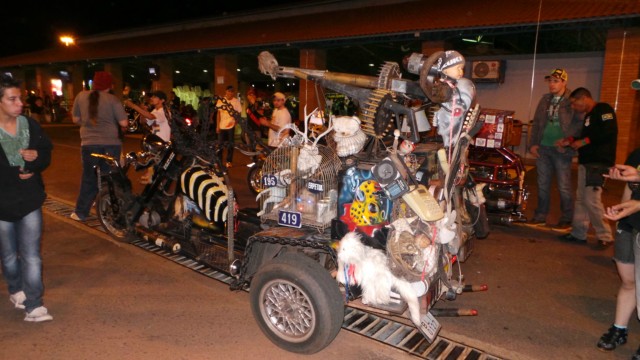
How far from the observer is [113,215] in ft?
19.7

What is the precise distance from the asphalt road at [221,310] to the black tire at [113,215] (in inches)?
6.5

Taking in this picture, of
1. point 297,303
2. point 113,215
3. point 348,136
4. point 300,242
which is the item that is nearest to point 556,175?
point 348,136

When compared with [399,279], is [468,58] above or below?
above

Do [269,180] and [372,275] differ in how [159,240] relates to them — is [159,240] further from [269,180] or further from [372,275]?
[372,275]

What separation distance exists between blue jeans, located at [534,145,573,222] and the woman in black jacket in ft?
21.3

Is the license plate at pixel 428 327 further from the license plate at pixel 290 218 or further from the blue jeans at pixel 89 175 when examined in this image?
the blue jeans at pixel 89 175

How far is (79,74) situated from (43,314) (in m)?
32.0

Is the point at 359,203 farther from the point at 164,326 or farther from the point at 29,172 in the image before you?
the point at 29,172

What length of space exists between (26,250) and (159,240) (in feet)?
4.91

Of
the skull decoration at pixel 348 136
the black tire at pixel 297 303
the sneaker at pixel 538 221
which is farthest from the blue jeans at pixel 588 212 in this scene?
the black tire at pixel 297 303

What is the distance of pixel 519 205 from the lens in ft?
22.6

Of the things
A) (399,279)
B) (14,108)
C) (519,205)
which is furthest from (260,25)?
(399,279)

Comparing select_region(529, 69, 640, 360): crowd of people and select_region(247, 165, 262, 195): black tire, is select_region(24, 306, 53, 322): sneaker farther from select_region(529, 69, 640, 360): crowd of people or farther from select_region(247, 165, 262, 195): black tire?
select_region(247, 165, 262, 195): black tire

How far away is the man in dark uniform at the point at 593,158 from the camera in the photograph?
19.5ft
